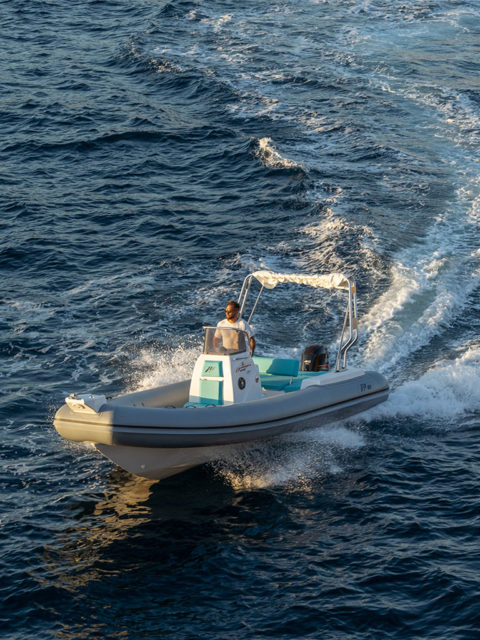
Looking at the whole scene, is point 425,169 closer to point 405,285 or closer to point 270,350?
point 405,285

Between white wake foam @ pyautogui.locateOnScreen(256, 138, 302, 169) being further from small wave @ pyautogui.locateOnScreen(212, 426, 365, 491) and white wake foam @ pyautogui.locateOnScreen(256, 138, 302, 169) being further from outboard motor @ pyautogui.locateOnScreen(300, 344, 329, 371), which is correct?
small wave @ pyautogui.locateOnScreen(212, 426, 365, 491)

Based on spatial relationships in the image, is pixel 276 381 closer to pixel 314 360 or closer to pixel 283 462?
pixel 314 360

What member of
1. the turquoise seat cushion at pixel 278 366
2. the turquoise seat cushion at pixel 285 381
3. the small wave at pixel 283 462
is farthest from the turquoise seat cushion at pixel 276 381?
the small wave at pixel 283 462

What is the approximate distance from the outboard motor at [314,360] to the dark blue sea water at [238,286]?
108cm

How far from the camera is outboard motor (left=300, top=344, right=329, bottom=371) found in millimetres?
14406

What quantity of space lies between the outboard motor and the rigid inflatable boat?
15 mm

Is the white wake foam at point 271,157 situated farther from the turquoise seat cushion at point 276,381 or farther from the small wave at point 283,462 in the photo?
the small wave at point 283,462

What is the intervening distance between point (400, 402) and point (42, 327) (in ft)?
22.2

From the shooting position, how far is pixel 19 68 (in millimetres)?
31188

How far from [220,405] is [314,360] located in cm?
260

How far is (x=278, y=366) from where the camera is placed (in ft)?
46.4

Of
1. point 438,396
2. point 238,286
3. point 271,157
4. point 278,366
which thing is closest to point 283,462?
point 278,366


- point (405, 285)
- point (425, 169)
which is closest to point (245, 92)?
point (425, 169)

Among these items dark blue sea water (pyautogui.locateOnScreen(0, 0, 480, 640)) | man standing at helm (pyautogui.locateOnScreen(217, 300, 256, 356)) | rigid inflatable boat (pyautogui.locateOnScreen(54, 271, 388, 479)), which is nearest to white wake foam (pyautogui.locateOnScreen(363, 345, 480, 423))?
dark blue sea water (pyautogui.locateOnScreen(0, 0, 480, 640))
